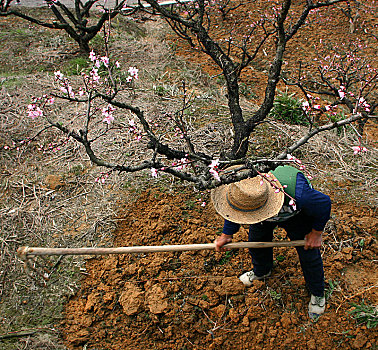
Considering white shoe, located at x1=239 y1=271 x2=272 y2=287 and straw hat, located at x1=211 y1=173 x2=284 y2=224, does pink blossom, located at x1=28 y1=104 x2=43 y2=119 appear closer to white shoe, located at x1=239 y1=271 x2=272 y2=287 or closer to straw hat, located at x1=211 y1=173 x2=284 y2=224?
straw hat, located at x1=211 y1=173 x2=284 y2=224

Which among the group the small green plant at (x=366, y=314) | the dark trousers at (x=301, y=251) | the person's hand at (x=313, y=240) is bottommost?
the small green plant at (x=366, y=314)

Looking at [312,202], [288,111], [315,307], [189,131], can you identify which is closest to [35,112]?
[189,131]

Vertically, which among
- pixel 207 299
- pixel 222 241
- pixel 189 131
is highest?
pixel 222 241

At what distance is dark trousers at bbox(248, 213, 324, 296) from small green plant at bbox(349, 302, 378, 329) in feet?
1.00

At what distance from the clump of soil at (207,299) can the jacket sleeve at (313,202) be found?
3.44 ft

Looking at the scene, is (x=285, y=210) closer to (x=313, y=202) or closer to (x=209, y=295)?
(x=313, y=202)

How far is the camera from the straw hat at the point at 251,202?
221 centimetres

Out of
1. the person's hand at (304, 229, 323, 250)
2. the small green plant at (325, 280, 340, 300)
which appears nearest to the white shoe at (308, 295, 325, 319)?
the small green plant at (325, 280, 340, 300)

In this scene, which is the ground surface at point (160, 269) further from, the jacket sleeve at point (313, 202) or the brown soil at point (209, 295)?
the jacket sleeve at point (313, 202)

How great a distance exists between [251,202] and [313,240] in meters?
0.60

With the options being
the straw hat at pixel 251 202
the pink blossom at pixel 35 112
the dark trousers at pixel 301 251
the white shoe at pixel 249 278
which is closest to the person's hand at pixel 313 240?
the dark trousers at pixel 301 251

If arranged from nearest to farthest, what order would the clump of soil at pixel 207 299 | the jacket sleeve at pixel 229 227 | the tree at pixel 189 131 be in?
1. the tree at pixel 189 131
2. the jacket sleeve at pixel 229 227
3. the clump of soil at pixel 207 299

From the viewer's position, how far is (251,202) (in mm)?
2227

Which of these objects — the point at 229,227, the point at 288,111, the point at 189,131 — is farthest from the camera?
the point at 288,111
